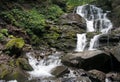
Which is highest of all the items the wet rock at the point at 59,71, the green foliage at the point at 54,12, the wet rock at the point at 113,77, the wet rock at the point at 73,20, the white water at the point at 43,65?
the green foliage at the point at 54,12

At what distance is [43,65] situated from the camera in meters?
15.0

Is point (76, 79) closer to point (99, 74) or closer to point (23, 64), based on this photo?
point (99, 74)

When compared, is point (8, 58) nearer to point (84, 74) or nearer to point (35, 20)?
point (84, 74)

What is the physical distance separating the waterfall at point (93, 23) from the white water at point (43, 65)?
9.22ft

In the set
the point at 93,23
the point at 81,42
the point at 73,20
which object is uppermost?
the point at 73,20

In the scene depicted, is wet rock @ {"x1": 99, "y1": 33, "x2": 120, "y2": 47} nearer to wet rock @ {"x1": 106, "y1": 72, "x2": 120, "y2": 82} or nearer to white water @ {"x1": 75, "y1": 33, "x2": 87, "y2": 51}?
white water @ {"x1": 75, "y1": 33, "x2": 87, "y2": 51}

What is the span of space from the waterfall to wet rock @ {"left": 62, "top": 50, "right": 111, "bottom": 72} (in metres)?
3.32

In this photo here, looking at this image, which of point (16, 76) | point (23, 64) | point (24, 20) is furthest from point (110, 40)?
point (16, 76)

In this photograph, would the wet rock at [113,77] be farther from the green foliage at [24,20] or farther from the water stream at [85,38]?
the green foliage at [24,20]

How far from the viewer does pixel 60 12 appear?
2291 centimetres

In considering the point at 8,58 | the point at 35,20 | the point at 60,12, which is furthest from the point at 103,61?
the point at 60,12

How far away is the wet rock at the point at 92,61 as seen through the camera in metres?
14.0

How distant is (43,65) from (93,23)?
7.82m

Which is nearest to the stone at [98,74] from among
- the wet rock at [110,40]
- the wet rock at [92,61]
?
the wet rock at [92,61]
